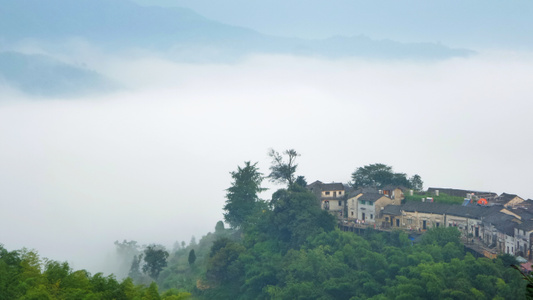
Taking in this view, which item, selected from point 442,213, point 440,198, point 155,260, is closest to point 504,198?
point 440,198

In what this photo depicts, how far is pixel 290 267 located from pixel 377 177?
18.8 m

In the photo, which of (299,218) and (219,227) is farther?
(219,227)

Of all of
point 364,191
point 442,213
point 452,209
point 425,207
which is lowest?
point 442,213

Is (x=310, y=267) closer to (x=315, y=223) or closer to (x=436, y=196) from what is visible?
(x=315, y=223)

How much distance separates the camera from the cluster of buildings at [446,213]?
143 feet

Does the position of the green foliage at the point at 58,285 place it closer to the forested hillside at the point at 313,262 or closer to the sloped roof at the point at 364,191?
the forested hillside at the point at 313,262

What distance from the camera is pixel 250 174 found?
67125 millimetres

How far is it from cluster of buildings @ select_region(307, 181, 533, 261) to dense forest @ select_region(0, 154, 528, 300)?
2442 mm

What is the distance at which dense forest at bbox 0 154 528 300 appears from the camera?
34.0 metres

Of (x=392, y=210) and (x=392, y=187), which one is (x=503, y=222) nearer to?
(x=392, y=210)

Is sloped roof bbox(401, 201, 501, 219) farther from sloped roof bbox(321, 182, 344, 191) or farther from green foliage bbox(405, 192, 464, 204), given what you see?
sloped roof bbox(321, 182, 344, 191)

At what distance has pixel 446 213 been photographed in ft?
166

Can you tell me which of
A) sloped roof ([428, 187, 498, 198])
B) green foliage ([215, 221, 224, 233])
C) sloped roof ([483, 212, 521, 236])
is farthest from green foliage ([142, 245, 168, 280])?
sloped roof ([483, 212, 521, 236])

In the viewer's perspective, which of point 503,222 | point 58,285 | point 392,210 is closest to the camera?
point 58,285
